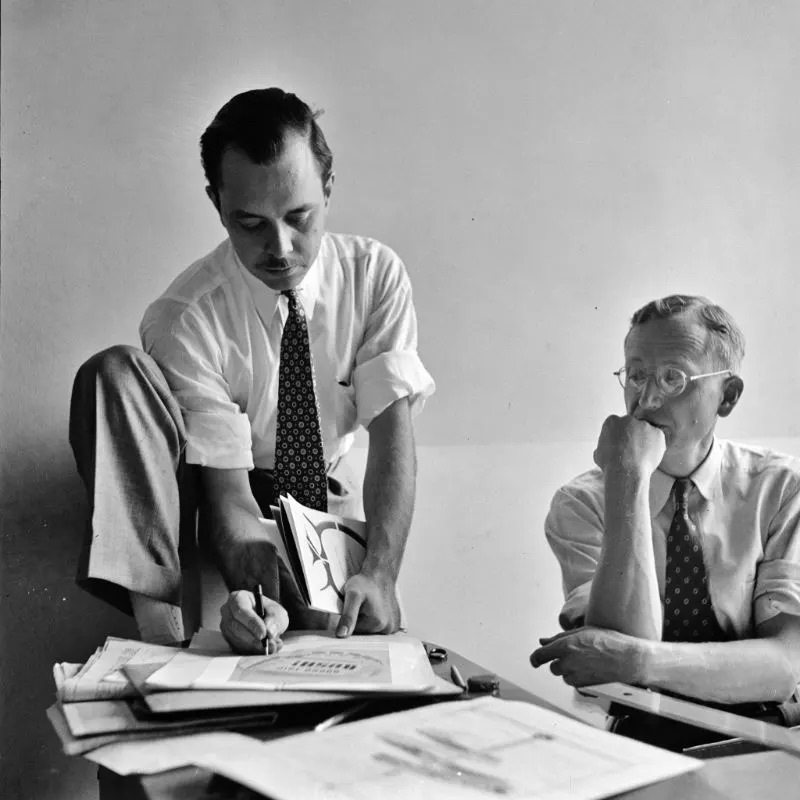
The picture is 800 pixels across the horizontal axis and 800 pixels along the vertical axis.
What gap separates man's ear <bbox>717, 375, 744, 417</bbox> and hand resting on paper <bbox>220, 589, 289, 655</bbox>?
Result: 0.66 metres

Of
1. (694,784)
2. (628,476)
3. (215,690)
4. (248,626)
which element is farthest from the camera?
(628,476)

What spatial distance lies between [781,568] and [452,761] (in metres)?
0.72

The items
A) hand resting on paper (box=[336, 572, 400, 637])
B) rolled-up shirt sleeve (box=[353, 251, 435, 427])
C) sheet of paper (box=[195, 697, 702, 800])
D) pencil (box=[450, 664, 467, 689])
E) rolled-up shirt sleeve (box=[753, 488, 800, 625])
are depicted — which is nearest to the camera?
sheet of paper (box=[195, 697, 702, 800])

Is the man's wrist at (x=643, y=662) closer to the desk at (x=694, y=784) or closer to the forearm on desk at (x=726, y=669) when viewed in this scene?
the forearm on desk at (x=726, y=669)

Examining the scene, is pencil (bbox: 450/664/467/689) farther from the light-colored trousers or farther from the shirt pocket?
the shirt pocket

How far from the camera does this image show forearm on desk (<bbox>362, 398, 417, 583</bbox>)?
1112 millimetres

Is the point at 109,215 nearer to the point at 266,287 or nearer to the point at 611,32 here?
the point at 266,287

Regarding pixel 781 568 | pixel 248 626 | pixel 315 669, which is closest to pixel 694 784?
→ pixel 315 669

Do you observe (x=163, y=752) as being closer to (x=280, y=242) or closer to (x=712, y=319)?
(x=280, y=242)

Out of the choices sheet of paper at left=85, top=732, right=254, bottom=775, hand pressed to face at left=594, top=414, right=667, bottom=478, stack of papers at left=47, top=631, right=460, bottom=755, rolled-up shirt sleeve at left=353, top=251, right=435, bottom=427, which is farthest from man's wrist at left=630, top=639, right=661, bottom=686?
sheet of paper at left=85, top=732, right=254, bottom=775

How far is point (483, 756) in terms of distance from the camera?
560 millimetres

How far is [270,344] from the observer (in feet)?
4.07

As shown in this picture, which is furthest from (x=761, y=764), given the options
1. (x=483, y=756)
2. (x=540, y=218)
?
(x=540, y=218)

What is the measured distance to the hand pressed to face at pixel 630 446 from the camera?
3.73 feet
